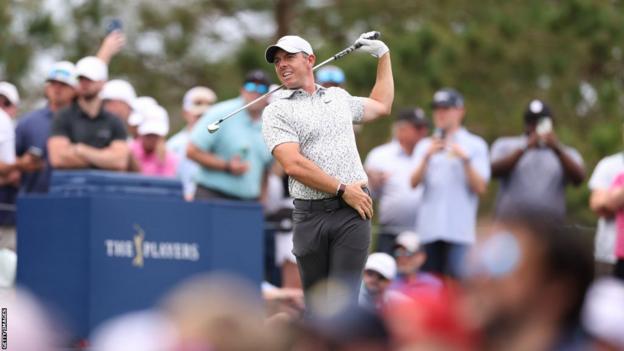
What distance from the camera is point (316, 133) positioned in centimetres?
848

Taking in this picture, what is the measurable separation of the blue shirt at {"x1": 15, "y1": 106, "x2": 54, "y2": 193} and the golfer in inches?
141

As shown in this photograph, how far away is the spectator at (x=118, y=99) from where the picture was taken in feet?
42.2

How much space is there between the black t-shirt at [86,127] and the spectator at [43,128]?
54cm

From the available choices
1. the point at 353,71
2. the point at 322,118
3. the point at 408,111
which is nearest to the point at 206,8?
the point at 353,71

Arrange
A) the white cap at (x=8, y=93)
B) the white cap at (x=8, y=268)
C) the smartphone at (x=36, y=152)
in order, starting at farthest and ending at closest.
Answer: the white cap at (x=8, y=93), the smartphone at (x=36, y=152), the white cap at (x=8, y=268)

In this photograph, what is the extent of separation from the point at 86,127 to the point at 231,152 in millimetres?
1381

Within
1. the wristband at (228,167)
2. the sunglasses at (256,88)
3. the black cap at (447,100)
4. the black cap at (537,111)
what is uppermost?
the sunglasses at (256,88)

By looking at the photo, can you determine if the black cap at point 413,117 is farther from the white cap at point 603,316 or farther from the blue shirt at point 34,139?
the white cap at point 603,316

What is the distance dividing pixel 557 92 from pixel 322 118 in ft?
56.6

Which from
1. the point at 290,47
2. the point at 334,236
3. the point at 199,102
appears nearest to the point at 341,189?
the point at 334,236

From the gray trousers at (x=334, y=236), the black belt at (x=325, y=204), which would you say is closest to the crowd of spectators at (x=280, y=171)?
the gray trousers at (x=334, y=236)

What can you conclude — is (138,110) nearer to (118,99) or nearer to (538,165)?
(118,99)

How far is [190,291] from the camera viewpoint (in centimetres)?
374

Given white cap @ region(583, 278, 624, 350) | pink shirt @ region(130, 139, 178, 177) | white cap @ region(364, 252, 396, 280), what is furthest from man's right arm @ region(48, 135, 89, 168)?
white cap @ region(583, 278, 624, 350)
